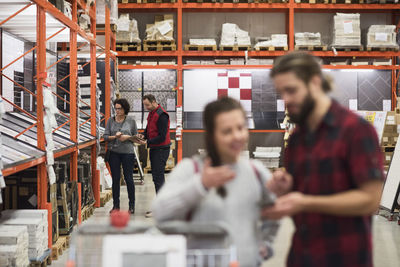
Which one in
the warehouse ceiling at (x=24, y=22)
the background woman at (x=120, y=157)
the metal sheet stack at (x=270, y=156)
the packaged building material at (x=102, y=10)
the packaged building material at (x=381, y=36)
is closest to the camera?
the warehouse ceiling at (x=24, y=22)

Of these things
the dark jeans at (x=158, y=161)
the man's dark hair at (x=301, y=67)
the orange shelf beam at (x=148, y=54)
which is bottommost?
the dark jeans at (x=158, y=161)

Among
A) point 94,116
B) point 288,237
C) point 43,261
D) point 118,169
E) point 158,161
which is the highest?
point 94,116

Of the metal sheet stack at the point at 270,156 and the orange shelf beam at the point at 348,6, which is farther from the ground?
the orange shelf beam at the point at 348,6

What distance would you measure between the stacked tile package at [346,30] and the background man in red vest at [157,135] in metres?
7.38

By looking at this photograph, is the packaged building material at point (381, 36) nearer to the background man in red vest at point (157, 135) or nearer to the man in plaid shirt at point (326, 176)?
the background man in red vest at point (157, 135)

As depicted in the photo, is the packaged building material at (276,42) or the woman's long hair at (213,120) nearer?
the woman's long hair at (213,120)

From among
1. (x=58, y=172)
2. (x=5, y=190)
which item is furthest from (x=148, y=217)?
(x=5, y=190)

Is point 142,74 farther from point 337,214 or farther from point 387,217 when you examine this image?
point 337,214

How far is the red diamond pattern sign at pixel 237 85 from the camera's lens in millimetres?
14164

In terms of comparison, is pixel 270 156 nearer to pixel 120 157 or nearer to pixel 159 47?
pixel 159 47

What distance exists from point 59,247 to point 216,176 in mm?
4505

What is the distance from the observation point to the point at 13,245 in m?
4.59

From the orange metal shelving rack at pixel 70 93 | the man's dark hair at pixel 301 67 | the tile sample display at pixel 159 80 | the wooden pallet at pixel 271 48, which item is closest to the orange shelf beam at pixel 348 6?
the wooden pallet at pixel 271 48

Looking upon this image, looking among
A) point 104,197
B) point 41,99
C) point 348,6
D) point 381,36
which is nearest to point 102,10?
point 104,197
